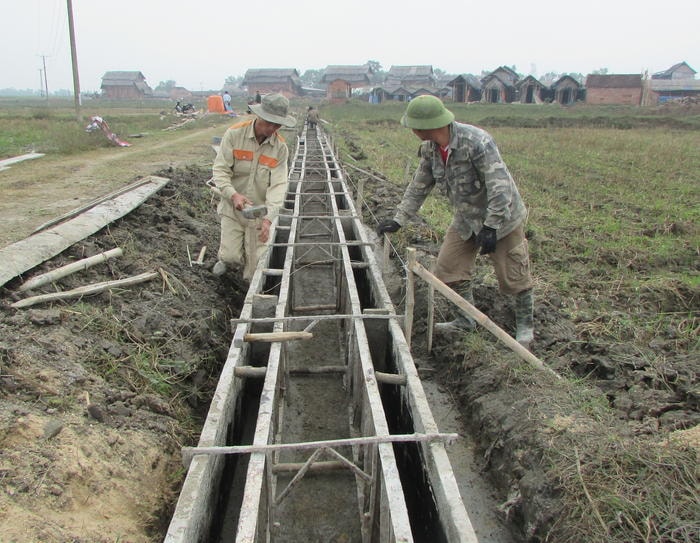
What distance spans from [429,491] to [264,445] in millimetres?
871

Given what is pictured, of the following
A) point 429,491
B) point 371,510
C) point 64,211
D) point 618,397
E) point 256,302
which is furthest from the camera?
point 64,211

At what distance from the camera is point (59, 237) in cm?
433

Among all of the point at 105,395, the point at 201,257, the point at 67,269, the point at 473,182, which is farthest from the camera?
the point at 201,257

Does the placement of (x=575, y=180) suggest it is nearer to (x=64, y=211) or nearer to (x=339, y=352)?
(x=339, y=352)

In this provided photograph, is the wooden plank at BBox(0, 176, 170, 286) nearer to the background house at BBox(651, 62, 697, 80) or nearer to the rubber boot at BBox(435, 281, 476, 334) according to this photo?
the rubber boot at BBox(435, 281, 476, 334)

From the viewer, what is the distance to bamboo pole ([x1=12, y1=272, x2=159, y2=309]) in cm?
339

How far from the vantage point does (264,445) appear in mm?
2418

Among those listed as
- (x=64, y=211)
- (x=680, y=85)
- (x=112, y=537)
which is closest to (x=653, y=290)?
(x=112, y=537)

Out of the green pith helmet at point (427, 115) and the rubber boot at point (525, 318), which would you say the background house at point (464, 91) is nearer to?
the rubber boot at point (525, 318)

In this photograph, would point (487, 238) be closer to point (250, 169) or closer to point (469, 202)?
point (469, 202)

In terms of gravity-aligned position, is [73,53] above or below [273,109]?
above

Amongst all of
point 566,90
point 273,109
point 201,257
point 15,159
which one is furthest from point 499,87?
point 273,109

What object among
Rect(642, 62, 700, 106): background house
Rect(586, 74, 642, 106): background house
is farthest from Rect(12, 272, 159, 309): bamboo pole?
Rect(642, 62, 700, 106): background house

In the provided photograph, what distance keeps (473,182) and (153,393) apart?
8.34ft
